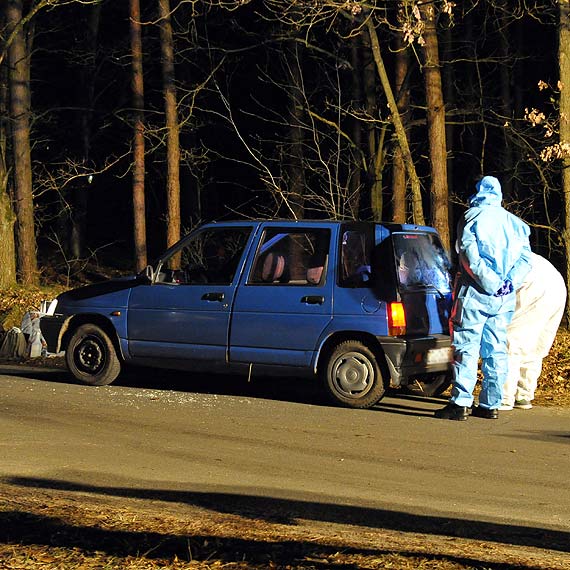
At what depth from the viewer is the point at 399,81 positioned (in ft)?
81.2

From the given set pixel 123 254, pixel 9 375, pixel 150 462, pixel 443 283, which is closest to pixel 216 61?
pixel 123 254

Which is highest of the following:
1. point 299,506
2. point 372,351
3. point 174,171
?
point 174,171

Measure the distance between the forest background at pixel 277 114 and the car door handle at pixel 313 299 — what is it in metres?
1.69

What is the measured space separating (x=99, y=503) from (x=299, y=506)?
4.03 ft

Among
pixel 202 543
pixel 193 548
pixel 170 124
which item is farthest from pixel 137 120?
pixel 193 548

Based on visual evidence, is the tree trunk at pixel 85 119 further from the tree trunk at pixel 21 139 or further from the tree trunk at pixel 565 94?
the tree trunk at pixel 565 94

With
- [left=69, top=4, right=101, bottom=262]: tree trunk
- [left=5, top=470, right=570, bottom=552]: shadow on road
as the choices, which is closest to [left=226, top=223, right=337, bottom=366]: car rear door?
[left=5, top=470, right=570, bottom=552]: shadow on road

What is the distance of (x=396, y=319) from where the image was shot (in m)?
11.4

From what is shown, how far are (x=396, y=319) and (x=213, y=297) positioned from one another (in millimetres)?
2003

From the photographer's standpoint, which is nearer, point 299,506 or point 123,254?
point 299,506

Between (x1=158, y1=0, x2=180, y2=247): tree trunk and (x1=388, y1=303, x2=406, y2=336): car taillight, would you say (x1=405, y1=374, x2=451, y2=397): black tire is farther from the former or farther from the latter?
(x1=158, y1=0, x2=180, y2=247): tree trunk

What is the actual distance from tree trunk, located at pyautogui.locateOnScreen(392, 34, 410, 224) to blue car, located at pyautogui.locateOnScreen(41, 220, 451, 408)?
1002 centimetres

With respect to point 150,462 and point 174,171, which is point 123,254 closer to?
point 174,171

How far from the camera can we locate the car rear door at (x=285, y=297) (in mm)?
11758
